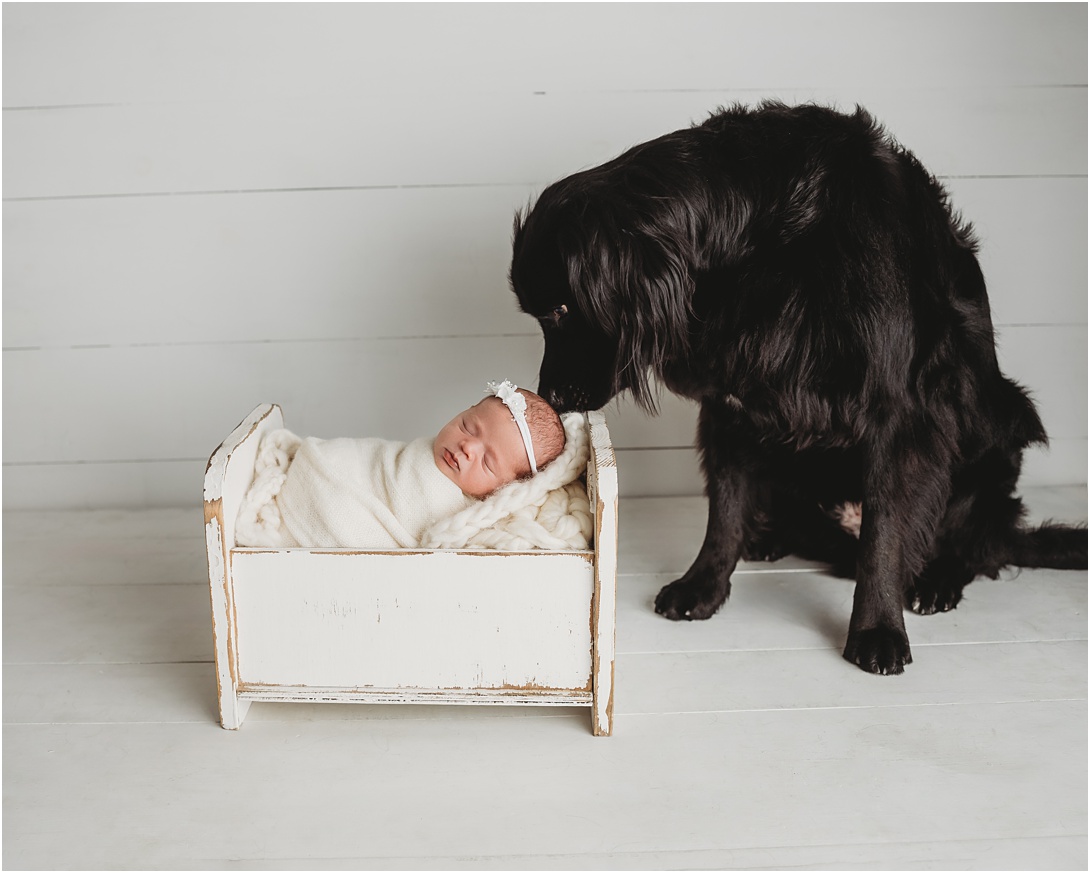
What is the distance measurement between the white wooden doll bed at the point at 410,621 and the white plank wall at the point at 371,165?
807 millimetres

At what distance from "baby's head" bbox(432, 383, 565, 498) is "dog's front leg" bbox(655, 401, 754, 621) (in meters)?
0.34

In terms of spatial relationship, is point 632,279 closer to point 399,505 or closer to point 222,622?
point 399,505

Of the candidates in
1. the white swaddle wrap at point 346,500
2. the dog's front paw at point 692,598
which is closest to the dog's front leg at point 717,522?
the dog's front paw at point 692,598

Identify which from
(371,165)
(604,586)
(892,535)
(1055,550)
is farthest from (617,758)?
(371,165)

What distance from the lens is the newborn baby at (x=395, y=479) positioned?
1.19m

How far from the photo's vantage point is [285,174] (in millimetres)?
1854

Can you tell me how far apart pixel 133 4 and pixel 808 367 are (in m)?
1.43

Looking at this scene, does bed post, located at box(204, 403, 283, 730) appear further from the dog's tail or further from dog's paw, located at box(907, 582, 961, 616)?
the dog's tail

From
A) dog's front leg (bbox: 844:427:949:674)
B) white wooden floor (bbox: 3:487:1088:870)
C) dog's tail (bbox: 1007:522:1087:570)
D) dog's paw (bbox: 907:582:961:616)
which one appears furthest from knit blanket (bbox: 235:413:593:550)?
dog's tail (bbox: 1007:522:1087:570)

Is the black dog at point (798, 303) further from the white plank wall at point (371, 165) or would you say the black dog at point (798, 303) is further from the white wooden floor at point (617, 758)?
the white plank wall at point (371, 165)

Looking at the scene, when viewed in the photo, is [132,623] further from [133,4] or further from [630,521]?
[133,4]

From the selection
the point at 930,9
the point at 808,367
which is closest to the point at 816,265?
→ the point at 808,367

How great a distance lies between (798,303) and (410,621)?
62cm

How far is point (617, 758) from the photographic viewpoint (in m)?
1.12
